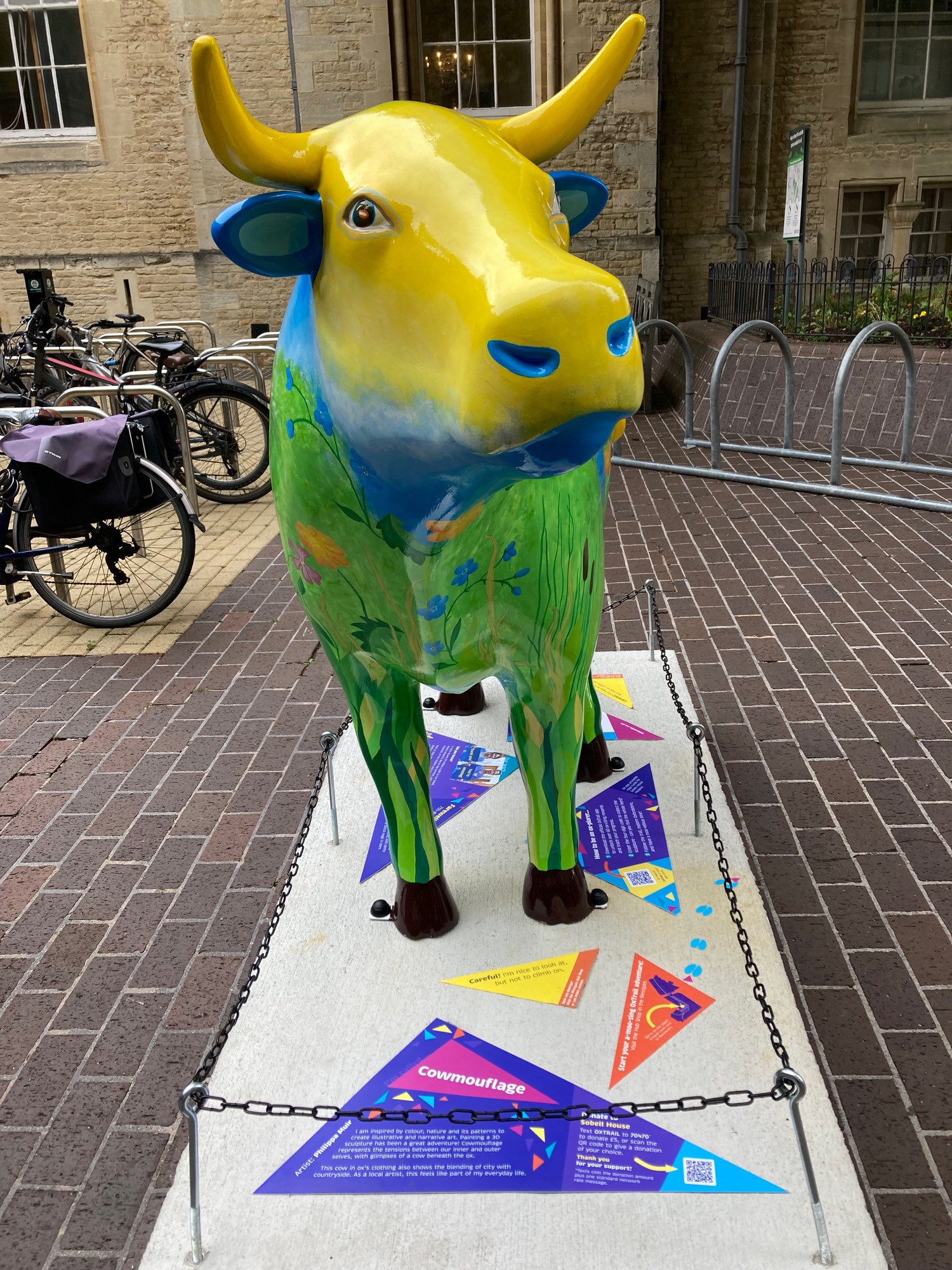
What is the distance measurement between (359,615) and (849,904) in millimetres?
1748

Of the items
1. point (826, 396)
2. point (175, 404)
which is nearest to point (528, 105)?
point (826, 396)

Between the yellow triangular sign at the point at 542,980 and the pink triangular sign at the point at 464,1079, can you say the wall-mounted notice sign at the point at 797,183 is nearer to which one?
the yellow triangular sign at the point at 542,980

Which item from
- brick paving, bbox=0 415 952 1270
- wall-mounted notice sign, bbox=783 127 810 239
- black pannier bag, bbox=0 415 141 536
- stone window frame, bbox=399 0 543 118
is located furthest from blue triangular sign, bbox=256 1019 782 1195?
stone window frame, bbox=399 0 543 118

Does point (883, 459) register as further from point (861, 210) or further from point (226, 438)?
point (861, 210)

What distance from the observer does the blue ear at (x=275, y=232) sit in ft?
4.79

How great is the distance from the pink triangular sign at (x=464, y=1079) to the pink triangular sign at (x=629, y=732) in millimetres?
1542

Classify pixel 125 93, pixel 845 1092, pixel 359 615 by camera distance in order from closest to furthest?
pixel 359 615
pixel 845 1092
pixel 125 93

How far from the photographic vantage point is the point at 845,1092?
7.18ft

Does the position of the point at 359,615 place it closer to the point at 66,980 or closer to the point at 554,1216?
the point at 554,1216

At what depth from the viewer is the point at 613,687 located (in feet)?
12.7

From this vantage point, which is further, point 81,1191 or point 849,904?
point 849,904

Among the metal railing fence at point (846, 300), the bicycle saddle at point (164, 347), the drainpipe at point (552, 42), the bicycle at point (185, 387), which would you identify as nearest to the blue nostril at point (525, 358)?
the bicycle at point (185, 387)

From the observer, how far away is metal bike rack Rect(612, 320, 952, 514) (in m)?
6.36

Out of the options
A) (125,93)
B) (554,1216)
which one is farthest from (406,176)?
(125,93)
